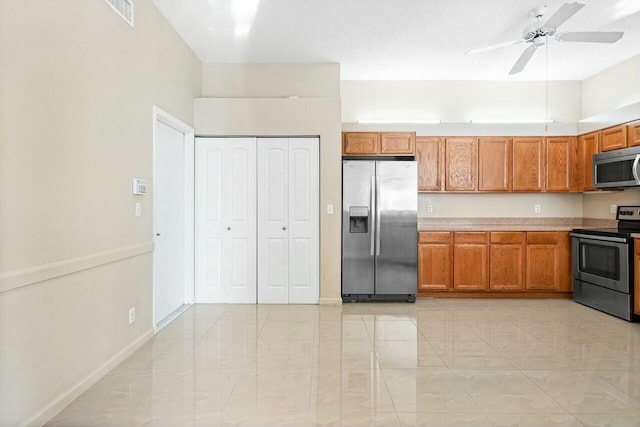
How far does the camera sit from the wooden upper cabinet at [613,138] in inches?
191

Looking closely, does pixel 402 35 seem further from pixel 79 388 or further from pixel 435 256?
pixel 79 388

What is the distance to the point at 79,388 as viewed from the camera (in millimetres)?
2656

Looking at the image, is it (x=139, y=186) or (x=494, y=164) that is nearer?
(x=139, y=186)

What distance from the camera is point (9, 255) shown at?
205 centimetres

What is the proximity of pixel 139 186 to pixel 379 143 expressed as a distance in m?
3.09

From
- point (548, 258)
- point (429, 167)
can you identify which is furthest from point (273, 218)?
point (548, 258)

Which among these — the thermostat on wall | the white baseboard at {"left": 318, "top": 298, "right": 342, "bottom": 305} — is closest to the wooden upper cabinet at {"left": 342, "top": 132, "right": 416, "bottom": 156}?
the white baseboard at {"left": 318, "top": 298, "right": 342, "bottom": 305}

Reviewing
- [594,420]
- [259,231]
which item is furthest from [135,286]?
[594,420]

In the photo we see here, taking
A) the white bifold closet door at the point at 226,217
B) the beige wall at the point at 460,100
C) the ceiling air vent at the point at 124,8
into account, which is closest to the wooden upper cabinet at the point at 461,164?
the beige wall at the point at 460,100

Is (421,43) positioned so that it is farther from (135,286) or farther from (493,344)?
(135,286)

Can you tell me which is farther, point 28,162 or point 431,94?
point 431,94

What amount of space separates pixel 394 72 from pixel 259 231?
9.16 ft

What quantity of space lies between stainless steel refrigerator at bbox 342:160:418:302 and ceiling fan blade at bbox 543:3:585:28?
2.18 metres

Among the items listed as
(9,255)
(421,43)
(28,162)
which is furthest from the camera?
(421,43)
